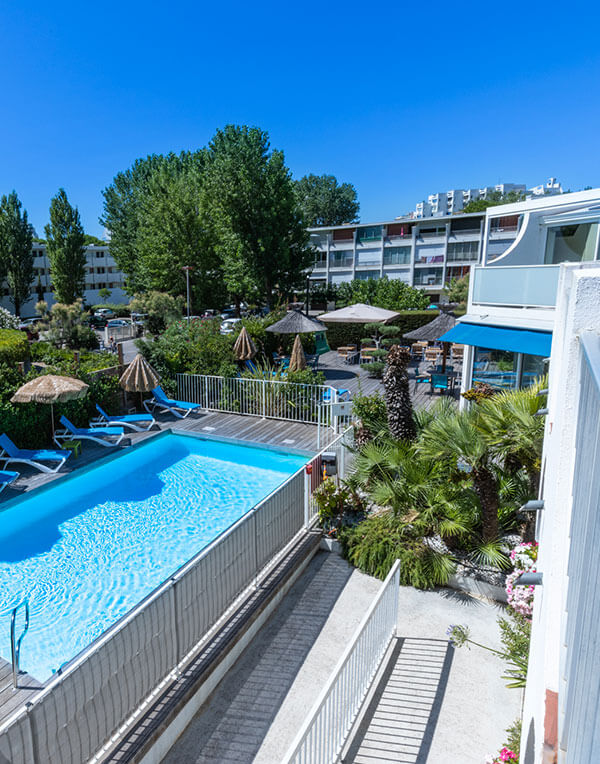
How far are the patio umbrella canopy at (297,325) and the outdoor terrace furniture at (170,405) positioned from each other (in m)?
5.69

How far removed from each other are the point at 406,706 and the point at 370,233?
6091 cm

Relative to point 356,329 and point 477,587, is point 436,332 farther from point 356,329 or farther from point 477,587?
point 477,587

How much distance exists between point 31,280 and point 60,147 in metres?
16.7

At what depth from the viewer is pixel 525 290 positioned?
11.6 metres

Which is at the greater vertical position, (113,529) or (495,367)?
(495,367)

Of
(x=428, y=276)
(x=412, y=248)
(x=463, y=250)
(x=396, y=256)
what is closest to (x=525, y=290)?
(x=463, y=250)

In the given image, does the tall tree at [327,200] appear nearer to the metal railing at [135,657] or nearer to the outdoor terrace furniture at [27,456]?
the outdoor terrace furniture at [27,456]

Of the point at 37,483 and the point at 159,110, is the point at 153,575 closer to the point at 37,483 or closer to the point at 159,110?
the point at 37,483

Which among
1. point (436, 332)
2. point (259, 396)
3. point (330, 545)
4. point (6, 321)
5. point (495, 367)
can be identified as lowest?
point (330, 545)

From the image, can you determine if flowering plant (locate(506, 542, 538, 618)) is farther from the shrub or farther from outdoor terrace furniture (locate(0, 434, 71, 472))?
the shrub

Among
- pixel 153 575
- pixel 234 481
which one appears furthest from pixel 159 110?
pixel 153 575

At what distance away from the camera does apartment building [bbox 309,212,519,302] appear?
56.2 m

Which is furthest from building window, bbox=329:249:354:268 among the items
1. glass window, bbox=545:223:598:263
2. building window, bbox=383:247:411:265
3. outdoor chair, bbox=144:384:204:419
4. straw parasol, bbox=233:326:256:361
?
glass window, bbox=545:223:598:263

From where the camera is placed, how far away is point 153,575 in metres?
9.13
